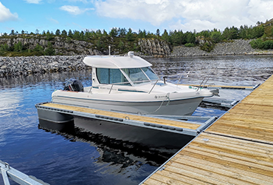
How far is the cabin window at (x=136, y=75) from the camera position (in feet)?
34.2

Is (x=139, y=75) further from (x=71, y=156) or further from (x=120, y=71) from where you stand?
A: (x=71, y=156)

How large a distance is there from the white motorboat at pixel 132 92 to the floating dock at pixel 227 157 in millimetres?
2551

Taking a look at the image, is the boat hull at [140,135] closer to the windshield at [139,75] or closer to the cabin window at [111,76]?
the cabin window at [111,76]

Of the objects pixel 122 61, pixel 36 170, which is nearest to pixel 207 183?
pixel 36 170

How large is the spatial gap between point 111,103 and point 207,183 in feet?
23.9

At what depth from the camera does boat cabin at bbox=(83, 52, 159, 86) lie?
34.2 ft

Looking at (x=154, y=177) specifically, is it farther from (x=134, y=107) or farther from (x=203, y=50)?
(x=203, y=50)

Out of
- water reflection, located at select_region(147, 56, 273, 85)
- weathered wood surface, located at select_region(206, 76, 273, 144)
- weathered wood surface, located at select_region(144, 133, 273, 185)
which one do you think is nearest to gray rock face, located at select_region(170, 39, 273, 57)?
water reflection, located at select_region(147, 56, 273, 85)

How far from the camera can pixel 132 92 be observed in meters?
9.98

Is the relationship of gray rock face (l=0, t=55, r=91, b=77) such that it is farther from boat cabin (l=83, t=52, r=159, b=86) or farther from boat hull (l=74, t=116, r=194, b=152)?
boat hull (l=74, t=116, r=194, b=152)

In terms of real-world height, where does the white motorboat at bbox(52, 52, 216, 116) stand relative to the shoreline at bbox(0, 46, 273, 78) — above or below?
below

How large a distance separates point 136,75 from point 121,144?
366 centimetres

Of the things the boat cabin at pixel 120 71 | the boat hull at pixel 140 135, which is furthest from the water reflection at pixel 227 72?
the boat hull at pixel 140 135

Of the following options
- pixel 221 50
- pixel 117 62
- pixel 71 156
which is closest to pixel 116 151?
pixel 71 156
